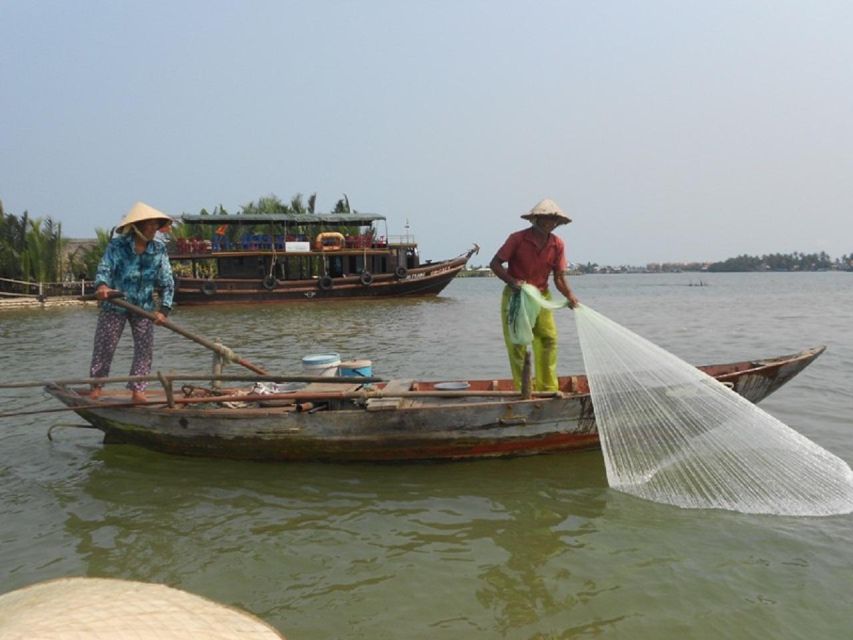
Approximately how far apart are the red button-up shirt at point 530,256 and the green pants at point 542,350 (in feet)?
0.61

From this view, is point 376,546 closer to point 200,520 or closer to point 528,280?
point 200,520

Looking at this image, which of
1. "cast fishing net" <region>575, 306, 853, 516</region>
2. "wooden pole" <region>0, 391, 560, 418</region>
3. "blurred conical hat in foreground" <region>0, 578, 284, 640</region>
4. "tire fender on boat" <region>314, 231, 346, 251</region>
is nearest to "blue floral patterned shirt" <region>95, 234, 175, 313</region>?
"wooden pole" <region>0, 391, 560, 418</region>

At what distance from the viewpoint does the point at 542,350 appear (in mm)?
5242

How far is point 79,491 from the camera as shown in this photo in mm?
4738

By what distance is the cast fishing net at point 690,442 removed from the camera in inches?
162

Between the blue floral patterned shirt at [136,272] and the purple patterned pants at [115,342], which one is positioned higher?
the blue floral patterned shirt at [136,272]

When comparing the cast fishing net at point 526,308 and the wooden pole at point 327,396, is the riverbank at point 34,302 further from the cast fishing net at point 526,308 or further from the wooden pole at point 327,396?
the cast fishing net at point 526,308

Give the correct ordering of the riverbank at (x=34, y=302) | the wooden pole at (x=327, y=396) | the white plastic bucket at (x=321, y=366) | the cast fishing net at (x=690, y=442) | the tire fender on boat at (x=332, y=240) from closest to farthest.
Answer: the cast fishing net at (x=690, y=442) < the wooden pole at (x=327, y=396) < the white plastic bucket at (x=321, y=366) < the riverbank at (x=34, y=302) < the tire fender on boat at (x=332, y=240)

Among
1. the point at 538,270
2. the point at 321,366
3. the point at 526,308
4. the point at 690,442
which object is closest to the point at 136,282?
the point at 321,366

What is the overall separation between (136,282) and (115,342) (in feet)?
1.88

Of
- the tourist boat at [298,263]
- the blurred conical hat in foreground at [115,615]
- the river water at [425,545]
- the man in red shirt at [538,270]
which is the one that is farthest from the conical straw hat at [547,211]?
the tourist boat at [298,263]

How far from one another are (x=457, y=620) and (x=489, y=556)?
0.65m

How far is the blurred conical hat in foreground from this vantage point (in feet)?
3.77

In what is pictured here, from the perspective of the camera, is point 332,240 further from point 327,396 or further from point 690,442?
point 690,442
